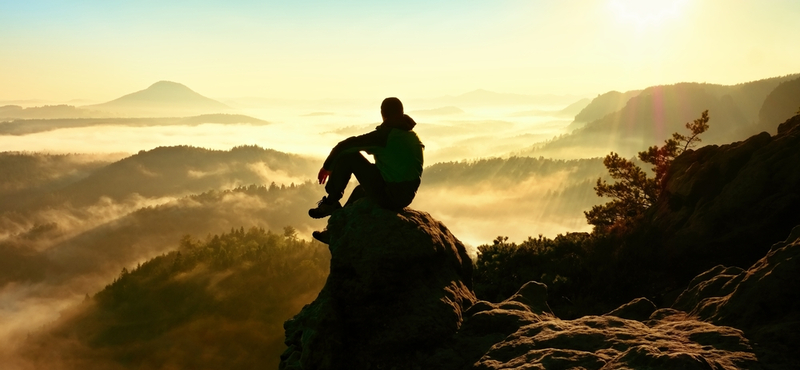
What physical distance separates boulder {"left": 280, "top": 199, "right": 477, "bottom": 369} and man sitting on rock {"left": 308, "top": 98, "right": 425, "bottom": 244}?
1.13ft

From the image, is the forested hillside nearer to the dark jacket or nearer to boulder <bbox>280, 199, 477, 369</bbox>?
boulder <bbox>280, 199, 477, 369</bbox>

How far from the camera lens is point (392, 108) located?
9.21m

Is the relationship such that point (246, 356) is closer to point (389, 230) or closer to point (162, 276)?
point (162, 276)

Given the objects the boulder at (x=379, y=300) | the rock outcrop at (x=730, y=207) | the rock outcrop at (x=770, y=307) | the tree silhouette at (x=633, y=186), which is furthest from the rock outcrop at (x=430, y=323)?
the tree silhouette at (x=633, y=186)

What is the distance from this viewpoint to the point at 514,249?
820 inches

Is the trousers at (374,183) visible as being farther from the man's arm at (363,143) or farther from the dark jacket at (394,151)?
the man's arm at (363,143)

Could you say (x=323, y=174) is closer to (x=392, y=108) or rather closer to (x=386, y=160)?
(x=386, y=160)

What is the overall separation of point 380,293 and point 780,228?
35.7 feet

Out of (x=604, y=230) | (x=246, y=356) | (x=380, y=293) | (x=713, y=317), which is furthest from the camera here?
(x=246, y=356)

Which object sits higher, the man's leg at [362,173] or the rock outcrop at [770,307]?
the man's leg at [362,173]

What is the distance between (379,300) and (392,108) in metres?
3.47

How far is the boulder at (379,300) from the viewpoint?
25.9 ft

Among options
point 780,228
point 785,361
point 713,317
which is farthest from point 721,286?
point 780,228

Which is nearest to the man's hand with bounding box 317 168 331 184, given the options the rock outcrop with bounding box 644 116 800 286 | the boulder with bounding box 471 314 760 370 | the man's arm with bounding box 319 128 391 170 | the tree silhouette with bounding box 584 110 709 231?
the man's arm with bounding box 319 128 391 170
